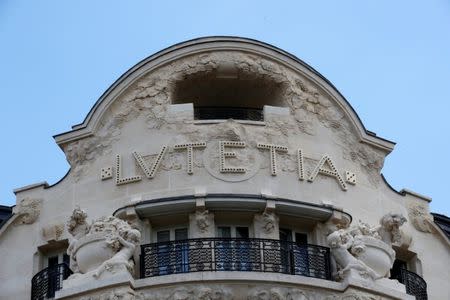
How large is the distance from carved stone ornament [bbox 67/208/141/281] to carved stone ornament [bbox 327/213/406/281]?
3.28 m

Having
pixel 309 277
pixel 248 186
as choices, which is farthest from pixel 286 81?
pixel 309 277

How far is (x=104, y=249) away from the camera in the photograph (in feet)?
74.4

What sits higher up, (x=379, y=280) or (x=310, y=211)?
(x=310, y=211)

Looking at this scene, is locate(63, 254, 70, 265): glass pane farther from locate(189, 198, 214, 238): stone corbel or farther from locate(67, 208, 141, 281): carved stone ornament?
locate(189, 198, 214, 238): stone corbel

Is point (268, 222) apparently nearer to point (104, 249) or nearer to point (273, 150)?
point (273, 150)

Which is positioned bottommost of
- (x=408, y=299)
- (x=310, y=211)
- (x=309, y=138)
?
(x=408, y=299)

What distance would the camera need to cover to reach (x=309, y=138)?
25.0 metres

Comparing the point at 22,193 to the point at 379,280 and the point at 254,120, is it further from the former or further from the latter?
the point at 379,280

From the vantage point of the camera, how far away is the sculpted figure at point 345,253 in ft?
74.4

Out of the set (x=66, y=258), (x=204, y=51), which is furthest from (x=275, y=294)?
(x=204, y=51)

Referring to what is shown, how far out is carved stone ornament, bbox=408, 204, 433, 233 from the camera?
25328 millimetres

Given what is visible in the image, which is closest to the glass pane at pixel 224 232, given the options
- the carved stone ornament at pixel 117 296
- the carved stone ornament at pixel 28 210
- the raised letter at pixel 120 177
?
the raised letter at pixel 120 177

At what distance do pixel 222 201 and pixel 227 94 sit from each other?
3.66 m

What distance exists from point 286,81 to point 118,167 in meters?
3.50
